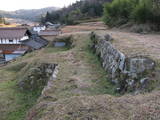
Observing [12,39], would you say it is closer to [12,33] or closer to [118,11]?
[12,33]

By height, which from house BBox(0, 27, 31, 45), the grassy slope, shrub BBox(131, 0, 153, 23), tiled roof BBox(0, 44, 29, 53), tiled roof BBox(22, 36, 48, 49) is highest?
shrub BBox(131, 0, 153, 23)

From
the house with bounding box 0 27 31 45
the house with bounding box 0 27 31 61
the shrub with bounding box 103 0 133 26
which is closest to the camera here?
the shrub with bounding box 103 0 133 26

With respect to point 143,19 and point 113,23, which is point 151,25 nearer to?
point 143,19

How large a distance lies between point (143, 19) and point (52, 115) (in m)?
14.3

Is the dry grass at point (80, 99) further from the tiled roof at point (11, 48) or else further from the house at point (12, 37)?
the house at point (12, 37)

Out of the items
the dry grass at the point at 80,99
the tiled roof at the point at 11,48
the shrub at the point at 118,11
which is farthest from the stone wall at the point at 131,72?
the tiled roof at the point at 11,48

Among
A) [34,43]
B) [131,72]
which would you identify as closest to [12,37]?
[34,43]

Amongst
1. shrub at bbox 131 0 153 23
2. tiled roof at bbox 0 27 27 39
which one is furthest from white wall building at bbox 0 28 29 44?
shrub at bbox 131 0 153 23

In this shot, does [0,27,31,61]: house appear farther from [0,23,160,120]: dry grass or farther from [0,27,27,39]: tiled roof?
[0,23,160,120]: dry grass

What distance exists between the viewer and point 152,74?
535 centimetres

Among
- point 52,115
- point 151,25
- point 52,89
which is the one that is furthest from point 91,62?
point 151,25

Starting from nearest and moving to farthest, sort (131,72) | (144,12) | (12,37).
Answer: (131,72) < (144,12) < (12,37)

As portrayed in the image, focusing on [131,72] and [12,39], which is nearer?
[131,72]

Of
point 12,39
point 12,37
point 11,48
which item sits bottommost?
point 11,48
